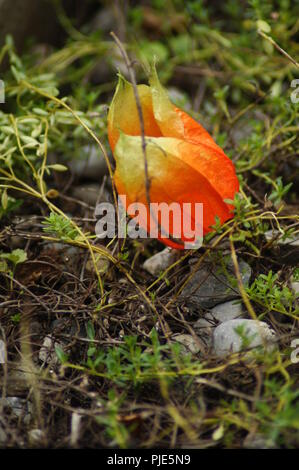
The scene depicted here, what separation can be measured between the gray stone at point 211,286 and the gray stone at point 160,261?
0.32ft

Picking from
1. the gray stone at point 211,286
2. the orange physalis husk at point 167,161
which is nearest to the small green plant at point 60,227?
the orange physalis husk at point 167,161

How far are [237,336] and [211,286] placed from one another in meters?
0.21

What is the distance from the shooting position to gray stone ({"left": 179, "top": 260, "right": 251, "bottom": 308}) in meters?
1.39

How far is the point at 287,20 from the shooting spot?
2023mm

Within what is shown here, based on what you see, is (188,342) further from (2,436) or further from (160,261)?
(2,436)

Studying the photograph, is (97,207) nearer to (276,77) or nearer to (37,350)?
(37,350)

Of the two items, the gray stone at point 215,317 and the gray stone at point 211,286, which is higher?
the gray stone at point 211,286

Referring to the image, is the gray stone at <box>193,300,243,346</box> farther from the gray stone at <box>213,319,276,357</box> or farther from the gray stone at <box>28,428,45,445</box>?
the gray stone at <box>28,428,45,445</box>

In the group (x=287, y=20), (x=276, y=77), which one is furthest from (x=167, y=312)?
(x=287, y=20)

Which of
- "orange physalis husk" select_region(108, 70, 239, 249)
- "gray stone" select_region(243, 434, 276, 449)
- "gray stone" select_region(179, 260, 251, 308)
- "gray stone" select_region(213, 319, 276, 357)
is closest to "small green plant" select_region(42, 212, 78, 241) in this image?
"orange physalis husk" select_region(108, 70, 239, 249)

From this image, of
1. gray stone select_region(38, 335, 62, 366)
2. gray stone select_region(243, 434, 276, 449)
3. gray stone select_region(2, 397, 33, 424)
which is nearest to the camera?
gray stone select_region(243, 434, 276, 449)

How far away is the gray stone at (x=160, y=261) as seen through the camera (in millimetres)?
1503

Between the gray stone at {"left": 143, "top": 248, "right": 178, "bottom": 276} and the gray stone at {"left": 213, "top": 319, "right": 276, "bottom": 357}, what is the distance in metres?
0.28

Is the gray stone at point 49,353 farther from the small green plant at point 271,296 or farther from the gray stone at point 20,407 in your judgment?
the small green plant at point 271,296
